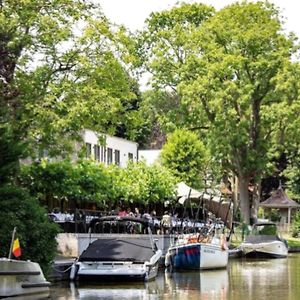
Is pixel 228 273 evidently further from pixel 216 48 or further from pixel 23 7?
pixel 216 48

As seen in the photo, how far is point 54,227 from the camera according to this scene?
27.0 meters

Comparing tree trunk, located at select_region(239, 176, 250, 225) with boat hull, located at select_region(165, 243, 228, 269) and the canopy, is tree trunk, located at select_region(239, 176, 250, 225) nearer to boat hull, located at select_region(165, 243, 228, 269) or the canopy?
the canopy

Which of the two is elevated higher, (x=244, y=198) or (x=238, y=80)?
(x=238, y=80)

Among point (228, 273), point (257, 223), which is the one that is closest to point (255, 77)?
point (257, 223)

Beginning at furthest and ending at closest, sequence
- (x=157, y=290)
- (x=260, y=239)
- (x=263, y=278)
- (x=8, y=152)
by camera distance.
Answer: (x=260, y=239), (x=263, y=278), (x=157, y=290), (x=8, y=152)

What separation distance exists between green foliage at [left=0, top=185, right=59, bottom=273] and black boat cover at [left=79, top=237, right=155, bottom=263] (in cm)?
502

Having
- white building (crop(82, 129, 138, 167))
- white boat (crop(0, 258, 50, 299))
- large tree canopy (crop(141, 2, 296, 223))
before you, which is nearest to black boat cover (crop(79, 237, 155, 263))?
white boat (crop(0, 258, 50, 299))

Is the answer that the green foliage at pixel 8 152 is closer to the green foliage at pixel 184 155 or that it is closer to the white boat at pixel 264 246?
the white boat at pixel 264 246

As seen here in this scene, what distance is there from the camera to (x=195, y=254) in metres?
39.8

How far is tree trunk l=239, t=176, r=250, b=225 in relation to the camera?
2405 inches

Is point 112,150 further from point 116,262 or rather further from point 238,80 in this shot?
point 116,262

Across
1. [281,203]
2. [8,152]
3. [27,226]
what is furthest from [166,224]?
[281,203]

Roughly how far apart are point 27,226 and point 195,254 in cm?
1505

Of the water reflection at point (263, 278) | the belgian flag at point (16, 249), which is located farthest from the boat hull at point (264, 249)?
the belgian flag at point (16, 249)
